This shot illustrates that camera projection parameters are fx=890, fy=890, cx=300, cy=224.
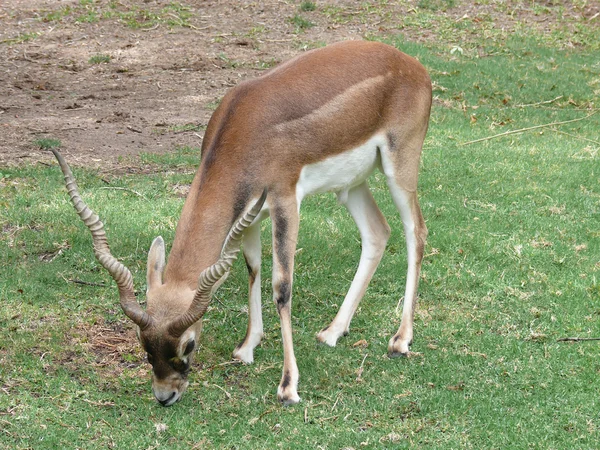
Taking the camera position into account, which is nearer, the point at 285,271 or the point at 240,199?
the point at 240,199

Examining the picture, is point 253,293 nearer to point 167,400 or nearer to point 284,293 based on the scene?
point 284,293

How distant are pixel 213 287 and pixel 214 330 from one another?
144 cm

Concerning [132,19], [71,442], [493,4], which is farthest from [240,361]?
[493,4]

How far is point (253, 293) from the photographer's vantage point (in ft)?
21.9

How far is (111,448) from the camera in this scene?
17.7ft

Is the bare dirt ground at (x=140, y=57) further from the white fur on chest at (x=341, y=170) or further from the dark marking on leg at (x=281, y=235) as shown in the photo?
the dark marking on leg at (x=281, y=235)

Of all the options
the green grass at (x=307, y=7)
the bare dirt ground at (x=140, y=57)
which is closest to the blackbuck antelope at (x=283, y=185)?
the bare dirt ground at (x=140, y=57)

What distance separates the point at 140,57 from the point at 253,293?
829 cm

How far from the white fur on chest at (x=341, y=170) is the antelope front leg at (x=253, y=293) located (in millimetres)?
542

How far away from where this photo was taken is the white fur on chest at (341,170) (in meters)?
6.28

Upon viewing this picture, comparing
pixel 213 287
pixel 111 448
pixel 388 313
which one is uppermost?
pixel 213 287

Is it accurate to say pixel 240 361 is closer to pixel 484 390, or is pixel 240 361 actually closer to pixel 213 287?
pixel 213 287

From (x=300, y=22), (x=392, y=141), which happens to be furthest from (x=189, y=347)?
(x=300, y=22)

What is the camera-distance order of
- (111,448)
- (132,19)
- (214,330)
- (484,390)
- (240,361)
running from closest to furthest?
(111,448), (484,390), (240,361), (214,330), (132,19)
